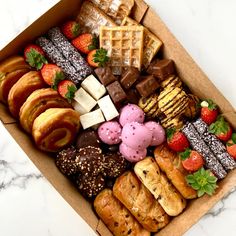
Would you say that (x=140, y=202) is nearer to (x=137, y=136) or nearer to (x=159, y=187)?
(x=159, y=187)

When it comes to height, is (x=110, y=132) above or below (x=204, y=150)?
above

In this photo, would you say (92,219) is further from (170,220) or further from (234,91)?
(234,91)

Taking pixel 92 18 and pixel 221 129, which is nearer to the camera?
pixel 221 129

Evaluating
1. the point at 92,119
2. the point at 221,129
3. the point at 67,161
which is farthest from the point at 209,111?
the point at 67,161

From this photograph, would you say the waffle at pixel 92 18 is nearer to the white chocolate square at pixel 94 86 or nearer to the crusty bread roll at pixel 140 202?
the white chocolate square at pixel 94 86

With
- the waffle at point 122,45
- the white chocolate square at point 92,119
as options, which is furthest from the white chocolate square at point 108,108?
the waffle at point 122,45

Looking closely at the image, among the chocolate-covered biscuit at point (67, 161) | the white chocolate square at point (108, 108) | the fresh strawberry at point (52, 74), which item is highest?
the fresh strawberry at point (52, 74)

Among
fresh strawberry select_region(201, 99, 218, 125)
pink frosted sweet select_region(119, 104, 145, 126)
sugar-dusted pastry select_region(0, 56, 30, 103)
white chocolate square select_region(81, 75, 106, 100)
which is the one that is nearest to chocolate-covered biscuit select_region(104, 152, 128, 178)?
pink frosted sweet select_region(119, 104, 145, 126)
